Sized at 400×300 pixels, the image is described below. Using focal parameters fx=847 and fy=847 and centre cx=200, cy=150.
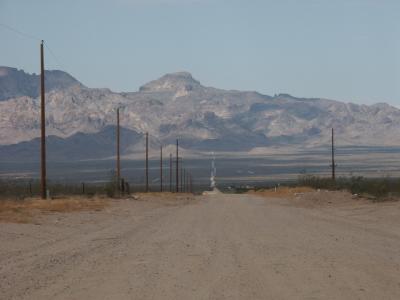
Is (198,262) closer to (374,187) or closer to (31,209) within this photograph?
(31,209)

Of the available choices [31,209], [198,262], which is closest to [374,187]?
[31,209]

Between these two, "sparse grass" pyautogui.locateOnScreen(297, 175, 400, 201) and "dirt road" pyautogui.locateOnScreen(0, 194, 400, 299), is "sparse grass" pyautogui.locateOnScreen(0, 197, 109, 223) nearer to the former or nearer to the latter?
"dirt road" pyautogui.locateOnScreen(0, 194, 400, 299)

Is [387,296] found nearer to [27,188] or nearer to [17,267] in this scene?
[17,267]

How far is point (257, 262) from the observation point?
610 inches

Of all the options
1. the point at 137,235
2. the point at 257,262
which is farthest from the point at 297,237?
the point at 257,262

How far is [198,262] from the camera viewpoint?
616 inches

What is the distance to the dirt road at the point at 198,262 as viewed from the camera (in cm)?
1199

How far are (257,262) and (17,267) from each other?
14.1 ft

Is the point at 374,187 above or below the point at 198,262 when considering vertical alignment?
below

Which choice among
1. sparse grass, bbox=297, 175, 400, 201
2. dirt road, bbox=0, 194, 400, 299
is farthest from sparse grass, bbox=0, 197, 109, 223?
sparse grass, bbox=297, 175, 400, 201

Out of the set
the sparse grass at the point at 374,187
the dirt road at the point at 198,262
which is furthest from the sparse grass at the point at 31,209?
the sparse grass at the point at 374,187

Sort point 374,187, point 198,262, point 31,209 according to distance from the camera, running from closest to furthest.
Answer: point 198,262
point 31,209
point 374,187

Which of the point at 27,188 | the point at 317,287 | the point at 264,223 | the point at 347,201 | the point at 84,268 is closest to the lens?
the point at 317,287

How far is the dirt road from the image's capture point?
12.0 metres
